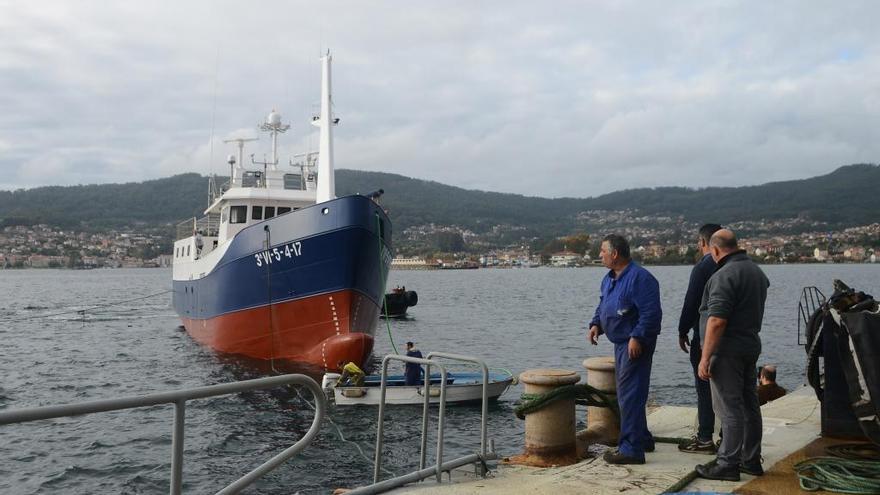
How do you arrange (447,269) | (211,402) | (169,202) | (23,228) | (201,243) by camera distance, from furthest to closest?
(447,269) < (169,202) < (23,228) < (201,243) < (211,402)

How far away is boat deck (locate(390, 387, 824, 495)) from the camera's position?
4848 mm

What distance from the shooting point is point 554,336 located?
32.2 meters

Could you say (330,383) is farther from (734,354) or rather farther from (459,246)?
(459,246)

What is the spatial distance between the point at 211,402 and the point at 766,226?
604 ft

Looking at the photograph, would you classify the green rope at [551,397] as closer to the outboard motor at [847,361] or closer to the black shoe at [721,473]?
the black shoe at [721,473]

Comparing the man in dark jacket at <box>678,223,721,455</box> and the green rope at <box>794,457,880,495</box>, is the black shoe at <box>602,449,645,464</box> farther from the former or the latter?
the green rope at <box>794,457,880,495</box>

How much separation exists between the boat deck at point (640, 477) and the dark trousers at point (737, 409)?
20cm

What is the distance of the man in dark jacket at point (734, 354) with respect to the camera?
4.81 meters

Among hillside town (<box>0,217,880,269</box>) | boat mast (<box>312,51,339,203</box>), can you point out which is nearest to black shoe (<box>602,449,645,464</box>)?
boat mast (<box>312,51,339,203</box>)

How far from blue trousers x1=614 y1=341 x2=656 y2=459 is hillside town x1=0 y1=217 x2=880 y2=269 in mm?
149421

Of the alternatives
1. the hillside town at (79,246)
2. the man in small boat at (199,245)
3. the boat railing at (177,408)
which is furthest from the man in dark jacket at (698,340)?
the hillside town at (79,246)

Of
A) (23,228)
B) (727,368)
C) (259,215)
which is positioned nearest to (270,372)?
(259,215)

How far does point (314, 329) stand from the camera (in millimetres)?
16297

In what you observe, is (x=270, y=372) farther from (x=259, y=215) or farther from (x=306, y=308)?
(x=259, y=215)
